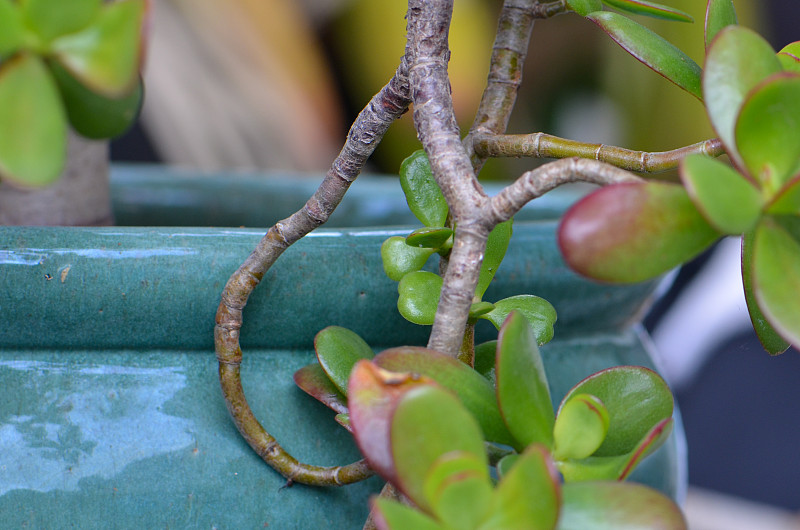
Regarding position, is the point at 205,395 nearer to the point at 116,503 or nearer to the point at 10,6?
the point at 116,503

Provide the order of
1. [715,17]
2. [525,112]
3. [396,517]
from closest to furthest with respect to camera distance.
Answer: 1. [396,517]
2. [715,17]
3. [525,112]

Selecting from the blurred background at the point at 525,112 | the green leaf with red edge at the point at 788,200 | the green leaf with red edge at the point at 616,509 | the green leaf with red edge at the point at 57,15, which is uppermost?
the green leaf with red edge at the point at 57,15

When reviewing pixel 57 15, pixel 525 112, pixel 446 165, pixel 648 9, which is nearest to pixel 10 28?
pixel 57 15

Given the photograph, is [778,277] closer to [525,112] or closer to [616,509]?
[616,509]

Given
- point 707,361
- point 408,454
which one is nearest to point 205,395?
point 408,454

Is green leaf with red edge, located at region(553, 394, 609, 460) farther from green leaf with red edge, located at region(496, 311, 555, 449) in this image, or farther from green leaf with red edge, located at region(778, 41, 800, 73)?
green leaf with red edge, located at region(778, 41, 800, 73)

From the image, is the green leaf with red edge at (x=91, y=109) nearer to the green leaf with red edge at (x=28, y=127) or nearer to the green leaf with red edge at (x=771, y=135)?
the green leaf with red edge at (x=28, y=127)

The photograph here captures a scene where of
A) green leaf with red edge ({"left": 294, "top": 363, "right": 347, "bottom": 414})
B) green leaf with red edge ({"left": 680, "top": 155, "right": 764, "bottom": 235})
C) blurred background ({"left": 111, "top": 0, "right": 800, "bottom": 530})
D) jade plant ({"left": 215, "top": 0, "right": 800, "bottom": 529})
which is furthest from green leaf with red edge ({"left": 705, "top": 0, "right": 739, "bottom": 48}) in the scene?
blurred background ({"left": 111, "top": 0, "right": 800, "bottom": 530})

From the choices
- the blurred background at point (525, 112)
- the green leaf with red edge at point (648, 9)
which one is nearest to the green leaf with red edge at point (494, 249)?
the green leaf with red edge at point (648, 9)
